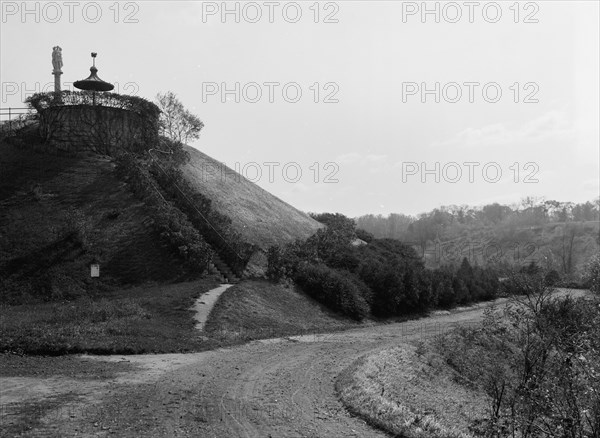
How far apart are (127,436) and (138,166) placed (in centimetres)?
2802

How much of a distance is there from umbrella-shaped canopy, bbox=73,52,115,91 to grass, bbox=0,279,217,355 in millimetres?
21910

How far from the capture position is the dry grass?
9656 millimetres

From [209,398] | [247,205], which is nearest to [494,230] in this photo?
[247,205]

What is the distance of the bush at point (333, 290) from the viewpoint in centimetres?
2514

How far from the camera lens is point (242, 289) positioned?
76.1 feet

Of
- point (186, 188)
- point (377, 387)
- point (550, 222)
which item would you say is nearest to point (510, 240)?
point (550, 222)

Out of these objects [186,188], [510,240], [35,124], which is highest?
[35,124]

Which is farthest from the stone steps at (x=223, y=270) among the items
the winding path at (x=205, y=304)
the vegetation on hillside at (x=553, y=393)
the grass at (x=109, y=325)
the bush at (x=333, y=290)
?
the vegetation on hillside at (x=553, y=393)

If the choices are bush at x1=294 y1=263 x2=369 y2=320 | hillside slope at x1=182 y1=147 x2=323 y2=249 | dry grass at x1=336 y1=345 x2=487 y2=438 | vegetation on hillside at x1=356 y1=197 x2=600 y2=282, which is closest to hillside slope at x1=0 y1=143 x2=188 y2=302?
hillside slope at x1=182 y1=147 x2=323 y2=249

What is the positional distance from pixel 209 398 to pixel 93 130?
32064 mm

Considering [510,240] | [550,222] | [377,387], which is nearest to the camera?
[377,387]

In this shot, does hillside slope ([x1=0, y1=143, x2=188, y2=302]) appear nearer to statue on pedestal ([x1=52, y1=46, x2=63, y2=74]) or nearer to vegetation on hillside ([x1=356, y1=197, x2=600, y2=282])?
statue on pedestal ([x1=52, y1=46, x2=63, y2=74])

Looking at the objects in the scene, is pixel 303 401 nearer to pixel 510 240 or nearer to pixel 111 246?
pixel 111 246

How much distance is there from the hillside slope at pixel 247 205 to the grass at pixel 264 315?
7727 mm
